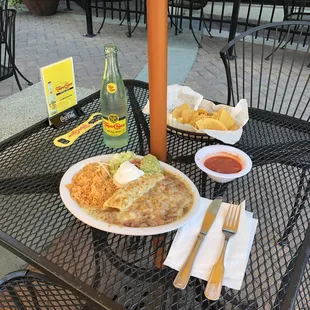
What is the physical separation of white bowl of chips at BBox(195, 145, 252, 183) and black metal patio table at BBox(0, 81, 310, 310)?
70 millimetres

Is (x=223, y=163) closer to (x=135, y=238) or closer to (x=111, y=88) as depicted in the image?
(x=135, y=238)

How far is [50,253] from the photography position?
93 cm

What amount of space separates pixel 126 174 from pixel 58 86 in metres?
0.57

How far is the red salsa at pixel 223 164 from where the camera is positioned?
113 centimetres

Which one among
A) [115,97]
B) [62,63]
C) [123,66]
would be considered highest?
[62,63]

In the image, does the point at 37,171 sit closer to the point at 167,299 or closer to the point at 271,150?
the point at 167,299

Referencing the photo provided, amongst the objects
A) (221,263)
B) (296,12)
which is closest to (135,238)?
(221,263)

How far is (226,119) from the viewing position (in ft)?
4.33

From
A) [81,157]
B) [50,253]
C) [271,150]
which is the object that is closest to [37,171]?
[81,157]

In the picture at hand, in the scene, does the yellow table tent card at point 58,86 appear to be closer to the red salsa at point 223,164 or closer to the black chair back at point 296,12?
the red salsa at point 223,164

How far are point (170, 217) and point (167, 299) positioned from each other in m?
0.21

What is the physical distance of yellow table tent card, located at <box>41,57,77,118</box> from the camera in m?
1.29

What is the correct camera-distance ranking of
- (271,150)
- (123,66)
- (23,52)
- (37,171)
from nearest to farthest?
1. (37,171)
2. (271,150)
3. (123,66)
4. (23,52)

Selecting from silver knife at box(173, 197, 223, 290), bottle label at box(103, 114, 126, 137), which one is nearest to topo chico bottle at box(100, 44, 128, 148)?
bottle label at box(103, 114, 126, 137)
